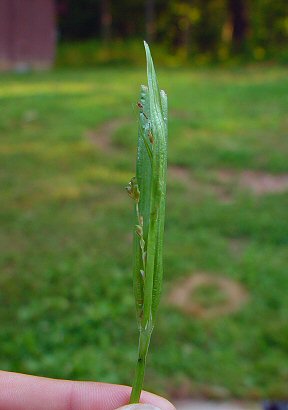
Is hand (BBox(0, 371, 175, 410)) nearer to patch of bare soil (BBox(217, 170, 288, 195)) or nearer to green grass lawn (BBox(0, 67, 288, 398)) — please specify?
green grass lawn (BBox(0, 67, 288, 398))

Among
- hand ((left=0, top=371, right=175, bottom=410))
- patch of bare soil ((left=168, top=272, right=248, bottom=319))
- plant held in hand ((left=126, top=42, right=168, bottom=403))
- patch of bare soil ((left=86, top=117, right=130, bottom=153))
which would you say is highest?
plant held in hand ((left=126, top=42, right=168, bottom=403))

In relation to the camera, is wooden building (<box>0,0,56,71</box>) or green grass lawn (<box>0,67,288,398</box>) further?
wooden building (<box>0,0,56,71</box>)

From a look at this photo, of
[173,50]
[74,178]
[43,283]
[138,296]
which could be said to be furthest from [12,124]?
[173,50]

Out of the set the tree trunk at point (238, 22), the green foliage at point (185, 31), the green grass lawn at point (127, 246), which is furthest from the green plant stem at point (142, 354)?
the tree trunk at point (238, 22)

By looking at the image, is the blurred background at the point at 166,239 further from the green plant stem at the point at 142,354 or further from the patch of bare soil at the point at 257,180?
the green plant stem at the point at 142,354

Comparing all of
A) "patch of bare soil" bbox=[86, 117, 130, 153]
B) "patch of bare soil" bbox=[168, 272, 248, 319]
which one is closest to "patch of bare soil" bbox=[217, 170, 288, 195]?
"patch of bare soil" bbox=[86, 117, 130, 153]

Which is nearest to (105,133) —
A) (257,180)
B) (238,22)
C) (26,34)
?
(257,180)
